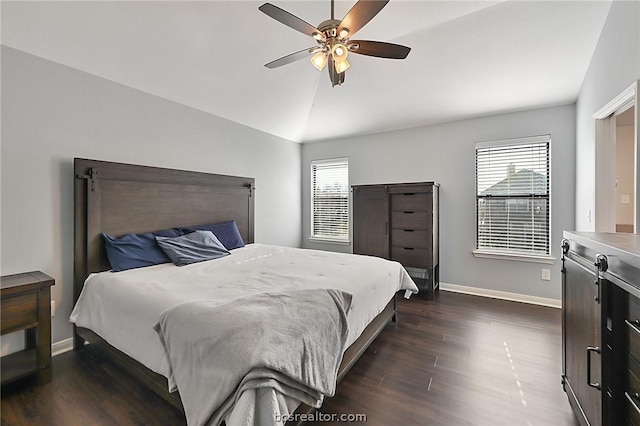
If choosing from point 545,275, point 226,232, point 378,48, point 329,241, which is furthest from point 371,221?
point 378,48

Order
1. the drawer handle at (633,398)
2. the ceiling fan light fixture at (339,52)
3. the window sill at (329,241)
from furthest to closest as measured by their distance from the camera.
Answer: the window sill at (329,241)
the ceiling fan light fixture at (339,52)
the drawer handle at (633,398)

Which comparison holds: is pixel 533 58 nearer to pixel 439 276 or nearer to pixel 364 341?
pixel 439 276

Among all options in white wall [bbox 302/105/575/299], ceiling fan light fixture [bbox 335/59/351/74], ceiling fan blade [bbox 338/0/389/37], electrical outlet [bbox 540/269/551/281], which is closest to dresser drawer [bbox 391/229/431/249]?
white wall [bbox 302/105/575/299]

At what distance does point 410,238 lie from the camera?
12.9 ft

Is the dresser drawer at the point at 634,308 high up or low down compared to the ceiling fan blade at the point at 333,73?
down

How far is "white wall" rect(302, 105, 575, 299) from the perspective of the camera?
343 cm

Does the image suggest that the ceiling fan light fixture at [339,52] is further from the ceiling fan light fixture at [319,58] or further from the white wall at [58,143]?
the white wall at [58,143]

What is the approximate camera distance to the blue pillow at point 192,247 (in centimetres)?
273

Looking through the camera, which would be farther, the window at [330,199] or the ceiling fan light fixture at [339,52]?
the window at [330,199]

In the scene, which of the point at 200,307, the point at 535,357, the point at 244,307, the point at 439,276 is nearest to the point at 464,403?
the point at 535,357

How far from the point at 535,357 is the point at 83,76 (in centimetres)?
469

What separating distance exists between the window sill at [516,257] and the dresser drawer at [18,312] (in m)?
4.63

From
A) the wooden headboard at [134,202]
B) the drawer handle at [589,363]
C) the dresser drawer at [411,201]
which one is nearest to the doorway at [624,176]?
the dresser drawer at [411,201]

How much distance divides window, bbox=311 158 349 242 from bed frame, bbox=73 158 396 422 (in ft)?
6.92
